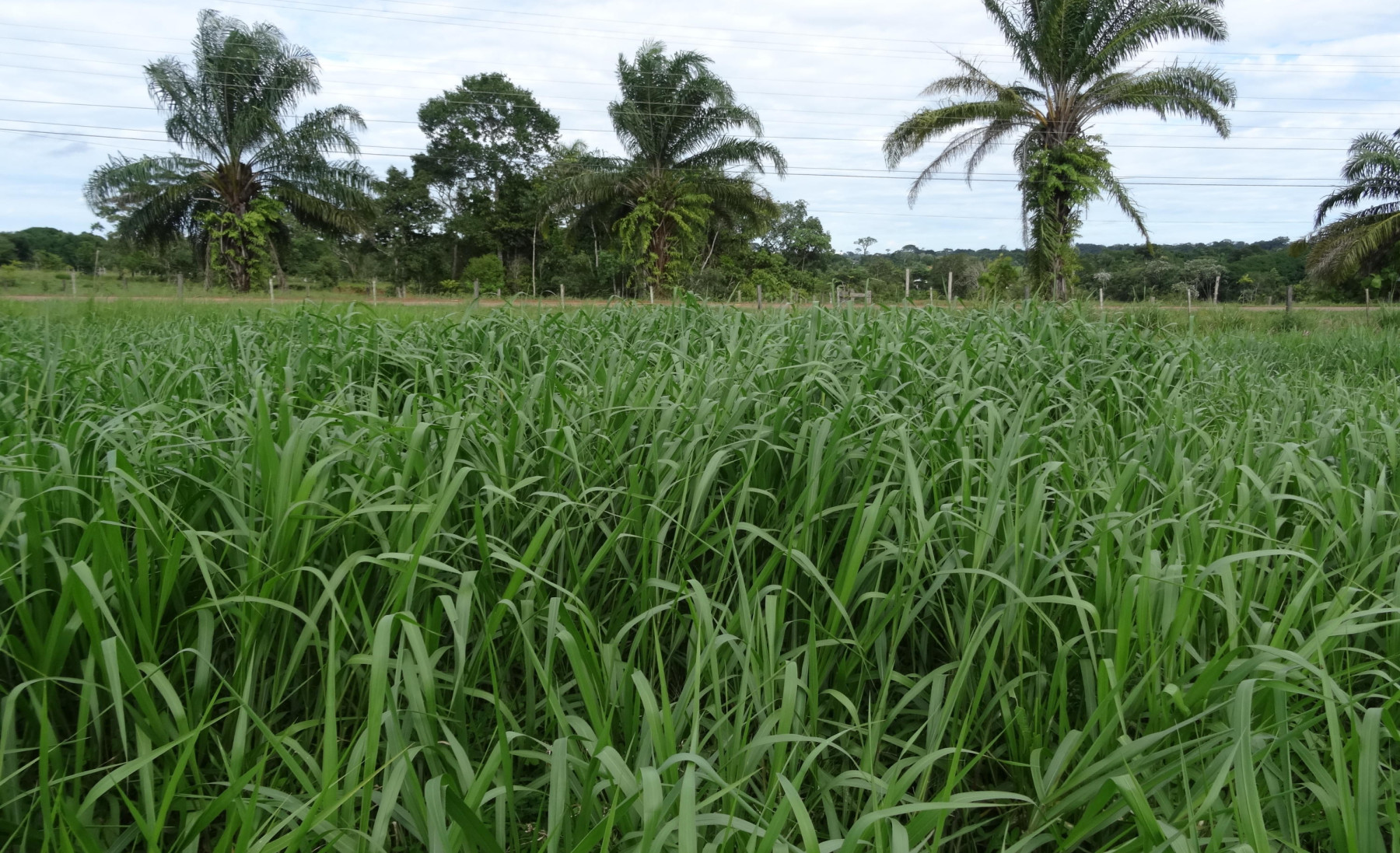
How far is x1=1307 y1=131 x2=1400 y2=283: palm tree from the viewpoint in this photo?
20078mm

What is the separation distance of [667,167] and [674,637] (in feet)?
73.4

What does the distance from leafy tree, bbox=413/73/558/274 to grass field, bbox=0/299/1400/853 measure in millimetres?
36169

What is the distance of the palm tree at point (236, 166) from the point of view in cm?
2056

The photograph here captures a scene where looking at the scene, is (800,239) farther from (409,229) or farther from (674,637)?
(674,637)

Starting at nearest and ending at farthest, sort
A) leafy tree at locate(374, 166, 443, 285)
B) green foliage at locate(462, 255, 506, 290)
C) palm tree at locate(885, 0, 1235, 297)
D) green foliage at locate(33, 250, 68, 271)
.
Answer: palm tree at locate(885, 0, 1235, 297) → green foliage at locate(33, 250, 68, 271) → green foliage at locate(462, 255, 506, 290) → leafy tree at locate(374, 166, 443, 285)

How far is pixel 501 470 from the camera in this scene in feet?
5.14

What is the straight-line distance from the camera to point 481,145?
123 ft

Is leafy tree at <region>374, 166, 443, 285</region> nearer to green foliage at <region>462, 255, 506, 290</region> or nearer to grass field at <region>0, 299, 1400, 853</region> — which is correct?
green foliage at <region>462, 255, 506, 290</region>

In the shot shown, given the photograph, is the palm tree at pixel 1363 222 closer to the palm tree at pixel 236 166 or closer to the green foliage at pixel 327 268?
the palm tree at pixel 236 166

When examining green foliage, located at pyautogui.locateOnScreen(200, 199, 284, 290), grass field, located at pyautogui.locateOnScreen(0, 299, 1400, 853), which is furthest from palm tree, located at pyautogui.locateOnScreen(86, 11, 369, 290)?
grass field, located at pyautogui.locateOnScreen(0, 299, 1400, 853)

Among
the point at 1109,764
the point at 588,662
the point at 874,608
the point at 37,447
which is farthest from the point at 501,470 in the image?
the point at 1109,764

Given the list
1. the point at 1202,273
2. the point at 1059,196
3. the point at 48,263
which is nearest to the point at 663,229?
the point at 1059,196

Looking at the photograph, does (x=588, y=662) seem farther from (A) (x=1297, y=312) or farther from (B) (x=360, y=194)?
(B) (x=360, y=194)

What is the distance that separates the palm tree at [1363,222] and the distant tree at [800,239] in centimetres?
2595
